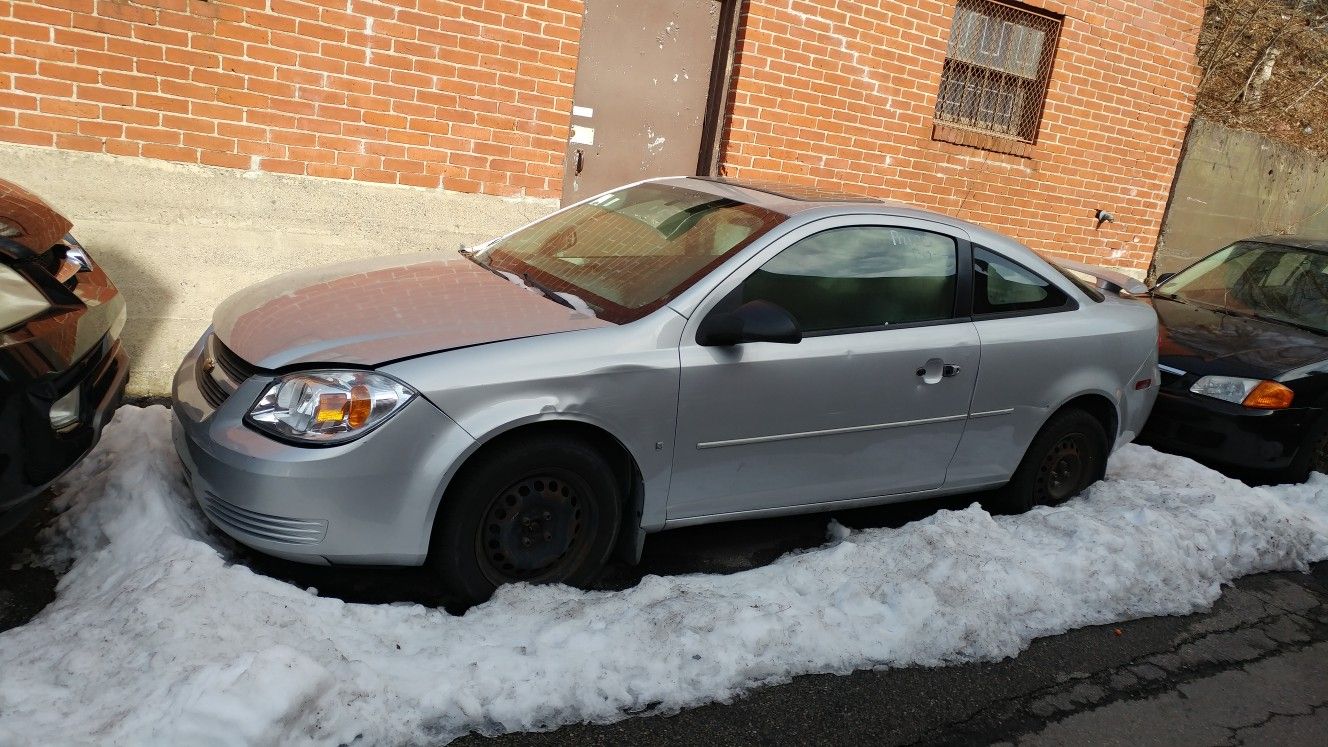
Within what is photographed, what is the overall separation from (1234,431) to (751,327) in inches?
152

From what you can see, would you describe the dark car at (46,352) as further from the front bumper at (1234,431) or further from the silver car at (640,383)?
the front bumper at (1234,431)

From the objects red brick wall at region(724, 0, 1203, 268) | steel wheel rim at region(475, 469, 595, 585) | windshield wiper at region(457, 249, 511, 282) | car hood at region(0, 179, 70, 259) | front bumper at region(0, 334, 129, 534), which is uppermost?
red brick wall at region(724, 0, 1203, 268)

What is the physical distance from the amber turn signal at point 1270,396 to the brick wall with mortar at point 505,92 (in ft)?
11.8

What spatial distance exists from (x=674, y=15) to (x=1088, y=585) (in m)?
5.09

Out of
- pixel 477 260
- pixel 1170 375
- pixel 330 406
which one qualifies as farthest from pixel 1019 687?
pixel 1170 375

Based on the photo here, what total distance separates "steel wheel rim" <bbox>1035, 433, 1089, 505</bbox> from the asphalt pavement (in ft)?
2.91

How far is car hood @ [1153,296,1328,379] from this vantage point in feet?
20.8

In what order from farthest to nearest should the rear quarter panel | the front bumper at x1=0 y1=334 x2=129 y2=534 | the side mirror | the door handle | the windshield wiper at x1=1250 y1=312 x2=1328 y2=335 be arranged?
the windshield wiper at x1=1250 y1=312 x2=1328 y2=335 < the rear quarter panel < the door handle < the side mirror < the front bumper at x1=0 y1=334 x2=129 y2=534

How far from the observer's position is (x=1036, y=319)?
195 inches

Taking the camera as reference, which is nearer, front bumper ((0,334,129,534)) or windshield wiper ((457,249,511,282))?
front bumper ((0,334,129,534))

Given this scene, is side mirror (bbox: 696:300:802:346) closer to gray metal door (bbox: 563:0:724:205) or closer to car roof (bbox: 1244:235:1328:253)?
gray metal door (bbox: 563:0:724:205)

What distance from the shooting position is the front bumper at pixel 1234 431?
6164mm

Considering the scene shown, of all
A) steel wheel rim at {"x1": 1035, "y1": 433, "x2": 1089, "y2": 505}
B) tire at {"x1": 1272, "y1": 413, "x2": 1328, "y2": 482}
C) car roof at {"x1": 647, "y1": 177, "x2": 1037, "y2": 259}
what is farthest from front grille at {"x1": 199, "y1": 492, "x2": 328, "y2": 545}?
tire at {"x1": 1272, "y1": 413, "x2": 1328, "y2": 482}

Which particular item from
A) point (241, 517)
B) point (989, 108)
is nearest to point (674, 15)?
point (989, 108)
